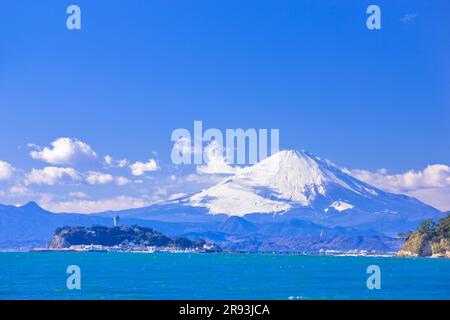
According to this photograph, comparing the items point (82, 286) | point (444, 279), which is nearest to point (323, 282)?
point (444, 279)
